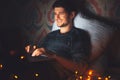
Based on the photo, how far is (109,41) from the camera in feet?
8.54

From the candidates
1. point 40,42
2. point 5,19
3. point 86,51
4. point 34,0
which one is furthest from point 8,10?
point 86,51

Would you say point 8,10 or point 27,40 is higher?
point 8,10

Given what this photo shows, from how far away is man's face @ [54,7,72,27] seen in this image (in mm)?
2787

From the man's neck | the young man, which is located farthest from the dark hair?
the man's neck

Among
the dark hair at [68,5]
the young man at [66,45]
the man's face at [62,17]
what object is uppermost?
the dark hair at [68,5]

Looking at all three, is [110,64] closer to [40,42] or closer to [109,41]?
[109,41]

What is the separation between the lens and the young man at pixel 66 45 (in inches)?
98.3

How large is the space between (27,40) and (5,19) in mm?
336

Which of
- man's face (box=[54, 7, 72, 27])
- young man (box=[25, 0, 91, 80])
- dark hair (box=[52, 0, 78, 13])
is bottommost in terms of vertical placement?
young man (box=[25, 0, 91, 80])

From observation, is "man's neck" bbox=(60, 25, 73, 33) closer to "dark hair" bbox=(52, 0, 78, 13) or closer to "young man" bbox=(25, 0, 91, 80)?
"young man" bbox=(25, 0, 91, 80)

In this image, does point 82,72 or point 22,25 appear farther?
point 22,25

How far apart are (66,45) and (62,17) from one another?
27cm

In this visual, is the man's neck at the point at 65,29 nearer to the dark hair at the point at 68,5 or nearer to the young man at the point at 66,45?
the young man at the point at 66,45

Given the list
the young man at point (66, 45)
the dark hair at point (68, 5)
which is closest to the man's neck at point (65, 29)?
the young man at point (66, 45)
